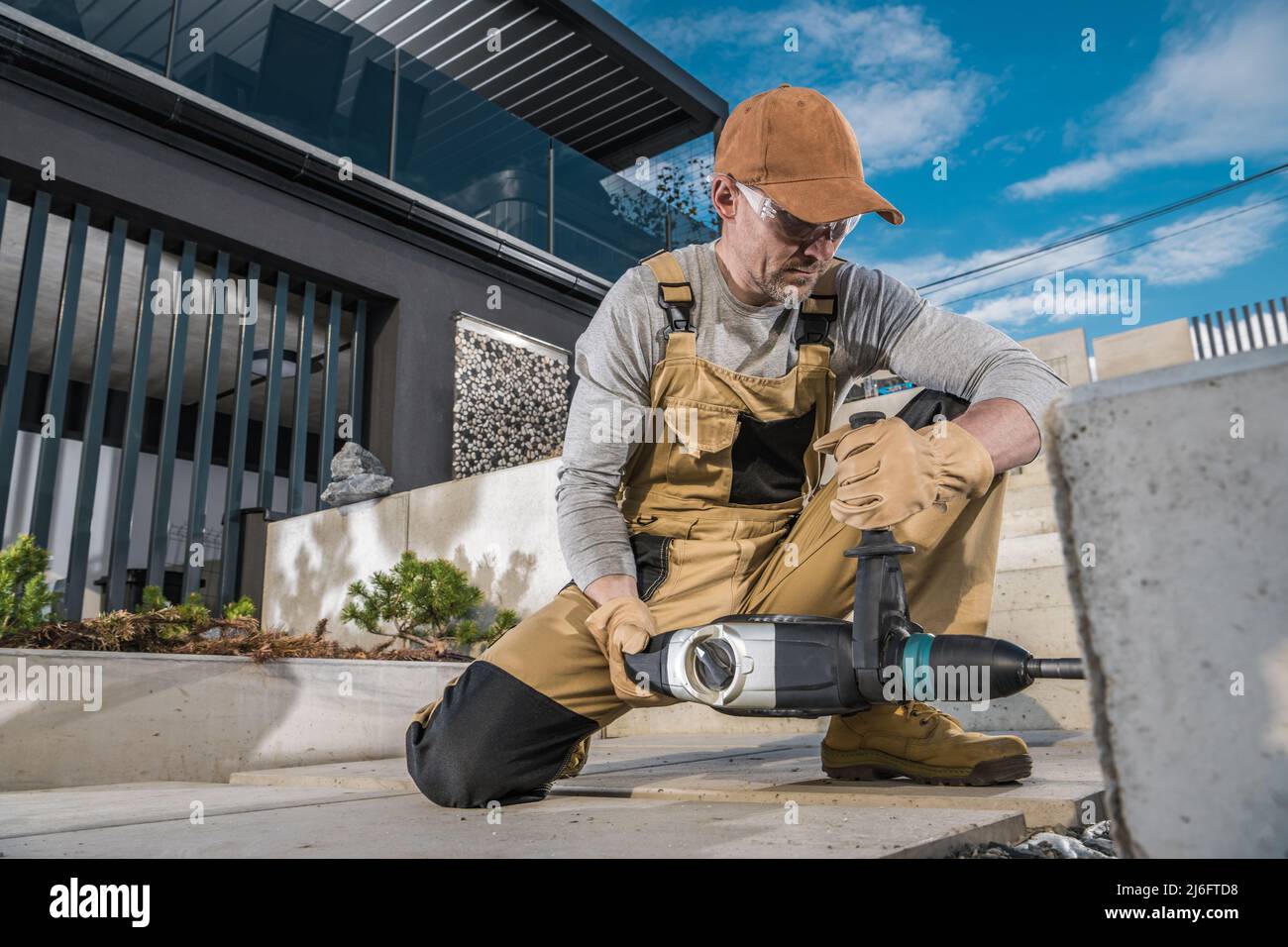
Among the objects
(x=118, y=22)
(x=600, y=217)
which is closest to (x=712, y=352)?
(x=118, y=22)

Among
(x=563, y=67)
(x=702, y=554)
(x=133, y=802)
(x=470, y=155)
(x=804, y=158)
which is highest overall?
(x=563, y=67)

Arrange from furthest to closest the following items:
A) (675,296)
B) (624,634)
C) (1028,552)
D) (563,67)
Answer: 1. (563,67)
2. (1028,552)
3. (675,296)
4. (624,634)

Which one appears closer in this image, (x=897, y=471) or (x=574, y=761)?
(x=897, y=471)

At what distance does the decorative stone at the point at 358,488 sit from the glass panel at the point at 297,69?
284 cm

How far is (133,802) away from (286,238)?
208 inches

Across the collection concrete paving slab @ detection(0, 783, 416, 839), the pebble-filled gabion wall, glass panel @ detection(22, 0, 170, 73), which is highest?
glass panel @ detection(22, 0, 170, 73)

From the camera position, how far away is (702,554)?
1.58 meters

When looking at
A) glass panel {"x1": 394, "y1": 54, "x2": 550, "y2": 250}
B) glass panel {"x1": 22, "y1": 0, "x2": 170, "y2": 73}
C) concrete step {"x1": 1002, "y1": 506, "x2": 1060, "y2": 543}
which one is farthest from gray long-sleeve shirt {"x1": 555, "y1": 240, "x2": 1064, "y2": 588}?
glass panel {"x1": 394, "y1": 54, "x2": 550, "y2": 250}

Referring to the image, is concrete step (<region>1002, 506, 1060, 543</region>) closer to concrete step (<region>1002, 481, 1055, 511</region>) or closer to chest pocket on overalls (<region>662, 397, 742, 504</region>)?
concrete step (<region>1002, 481, 1055, 511</region>)

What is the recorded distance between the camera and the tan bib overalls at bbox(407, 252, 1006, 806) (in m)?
1.47

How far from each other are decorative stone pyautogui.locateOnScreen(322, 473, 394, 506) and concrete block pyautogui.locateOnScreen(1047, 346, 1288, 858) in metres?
4.79

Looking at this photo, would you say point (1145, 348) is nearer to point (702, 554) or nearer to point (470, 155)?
point (470, 155)

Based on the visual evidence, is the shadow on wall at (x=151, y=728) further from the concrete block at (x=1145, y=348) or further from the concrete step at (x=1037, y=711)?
the concrete block at (x=1145, y=348)
